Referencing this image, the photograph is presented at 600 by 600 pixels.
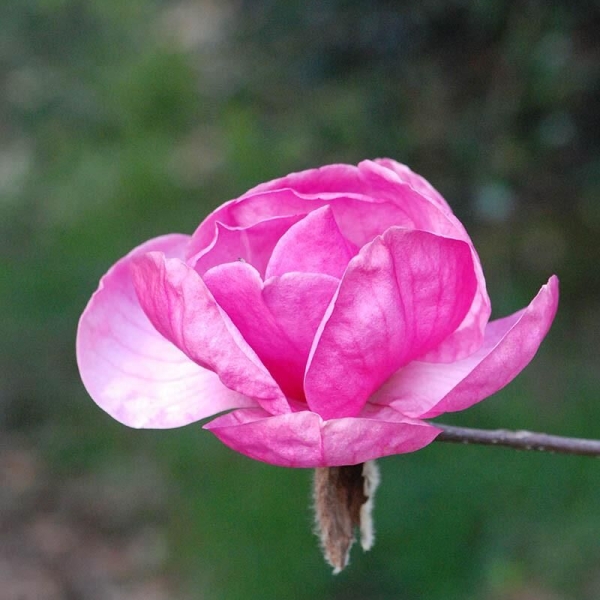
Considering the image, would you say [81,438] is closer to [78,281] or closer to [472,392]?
[78,281]

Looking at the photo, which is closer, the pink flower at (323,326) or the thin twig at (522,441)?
the pink flower at (323,326)

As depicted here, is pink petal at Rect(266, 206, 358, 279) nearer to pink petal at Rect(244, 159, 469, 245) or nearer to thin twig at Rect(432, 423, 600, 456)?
pink petal at Rect(244, 159, 469, 245)

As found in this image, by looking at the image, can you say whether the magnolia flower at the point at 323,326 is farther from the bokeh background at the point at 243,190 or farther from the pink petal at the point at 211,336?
the bokeh background at the point at 243,190

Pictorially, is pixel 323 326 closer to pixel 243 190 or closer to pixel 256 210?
pixel 256 210

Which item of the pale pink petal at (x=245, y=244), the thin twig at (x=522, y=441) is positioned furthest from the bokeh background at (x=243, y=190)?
the pale pink petal at (x=245, y=244)

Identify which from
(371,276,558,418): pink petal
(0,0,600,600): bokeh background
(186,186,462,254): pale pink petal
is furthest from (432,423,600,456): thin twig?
(0,0,600,600): bokeh background

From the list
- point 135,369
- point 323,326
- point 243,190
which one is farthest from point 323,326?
point 243,190
